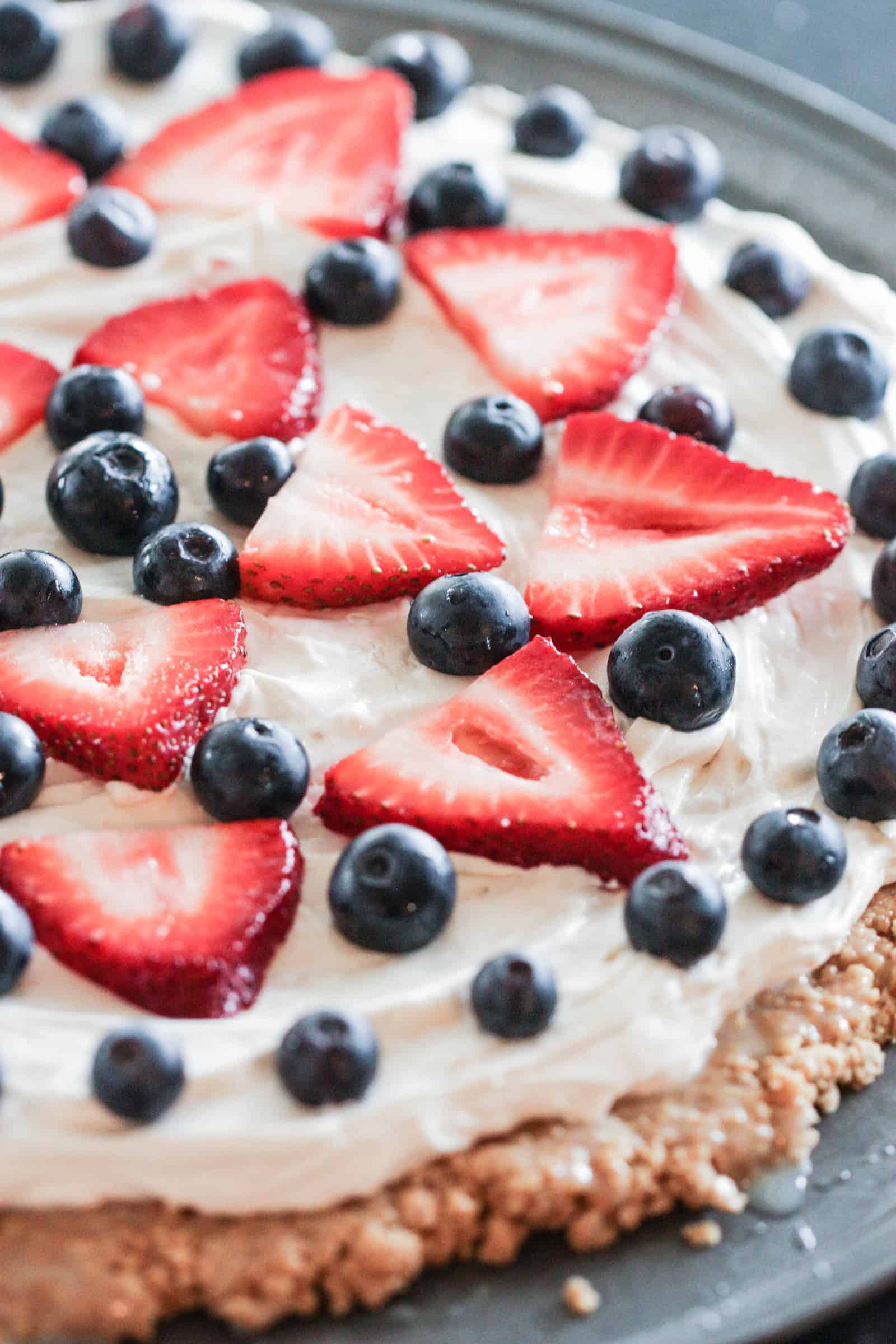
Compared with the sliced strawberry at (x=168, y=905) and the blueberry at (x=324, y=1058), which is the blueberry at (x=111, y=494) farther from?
the blueberry at (x=324, y=1058)

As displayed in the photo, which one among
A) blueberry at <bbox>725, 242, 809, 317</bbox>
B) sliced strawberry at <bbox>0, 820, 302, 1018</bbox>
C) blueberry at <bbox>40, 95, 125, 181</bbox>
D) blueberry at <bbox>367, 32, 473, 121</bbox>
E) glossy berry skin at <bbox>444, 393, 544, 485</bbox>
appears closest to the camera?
sliced strawberry at <bbox>0, 820, 302, 1018</bbox>

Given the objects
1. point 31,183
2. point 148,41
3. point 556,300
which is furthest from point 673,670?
point 148,41

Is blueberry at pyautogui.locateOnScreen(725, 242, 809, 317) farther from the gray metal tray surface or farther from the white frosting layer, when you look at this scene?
the gray metal tray surface

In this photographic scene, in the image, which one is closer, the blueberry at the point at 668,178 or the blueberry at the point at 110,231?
the blueberry at the point at 110,231

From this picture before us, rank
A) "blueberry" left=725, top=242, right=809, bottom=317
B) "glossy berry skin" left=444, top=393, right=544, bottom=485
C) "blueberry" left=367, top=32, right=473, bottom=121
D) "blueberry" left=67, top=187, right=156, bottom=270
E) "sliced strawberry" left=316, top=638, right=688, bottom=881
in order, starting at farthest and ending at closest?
"blueberry" left=367, top=32, right=473, bottom=121 < "blueberry" left=725, top=242, right=809, bottom=317 < "blueberry" left=67, top=187, right=156, bottom=270 < "glossy berry skin" left=444, top=393, right=544, bottom=485 < "sliced strawberry" left=316, top=638, right=688, bottom=881

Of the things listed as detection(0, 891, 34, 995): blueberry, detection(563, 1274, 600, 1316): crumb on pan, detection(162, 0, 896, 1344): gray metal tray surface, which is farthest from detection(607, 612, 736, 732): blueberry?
detection(0, 891, 34, 995): blueberry

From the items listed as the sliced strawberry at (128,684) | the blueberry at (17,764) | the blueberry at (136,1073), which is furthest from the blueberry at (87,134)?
the blueberry at (136,1073)

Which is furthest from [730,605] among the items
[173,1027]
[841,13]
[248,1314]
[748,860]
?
[841,13]

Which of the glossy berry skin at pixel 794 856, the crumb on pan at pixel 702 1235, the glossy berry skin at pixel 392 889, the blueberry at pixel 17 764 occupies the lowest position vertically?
the blueberry at pixel 17 764
